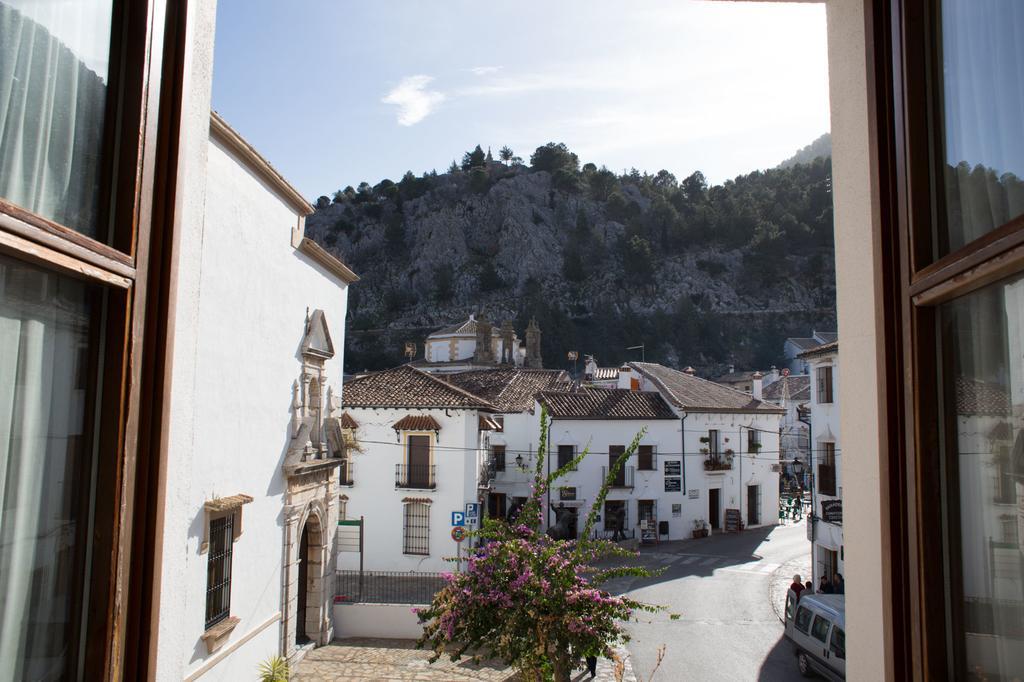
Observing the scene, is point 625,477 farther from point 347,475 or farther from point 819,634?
point 819,634

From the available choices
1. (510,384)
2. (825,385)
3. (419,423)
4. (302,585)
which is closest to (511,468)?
(510,384)

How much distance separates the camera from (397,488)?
17.8 m

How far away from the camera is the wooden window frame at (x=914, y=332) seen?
1.27m

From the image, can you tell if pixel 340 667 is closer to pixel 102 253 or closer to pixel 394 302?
pixel 102 253

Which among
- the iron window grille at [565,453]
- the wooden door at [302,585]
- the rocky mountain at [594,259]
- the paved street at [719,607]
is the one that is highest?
the rocky mountain at [594,259]

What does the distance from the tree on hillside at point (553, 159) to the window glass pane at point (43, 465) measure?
76.8 meters

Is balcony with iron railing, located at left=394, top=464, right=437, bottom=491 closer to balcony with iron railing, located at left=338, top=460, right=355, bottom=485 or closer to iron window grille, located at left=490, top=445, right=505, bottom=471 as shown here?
balcony with iron railing, located at left=338, top=460, right=355, bottom=485

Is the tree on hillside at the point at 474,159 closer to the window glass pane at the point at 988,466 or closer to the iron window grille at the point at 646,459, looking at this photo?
the iron window grille at the point at 646,459

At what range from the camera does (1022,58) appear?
1198 mm

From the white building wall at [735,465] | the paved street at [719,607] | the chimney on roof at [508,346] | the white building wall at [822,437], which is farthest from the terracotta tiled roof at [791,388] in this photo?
the white building wall at [822,437]

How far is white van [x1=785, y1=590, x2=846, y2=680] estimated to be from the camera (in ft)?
32.7

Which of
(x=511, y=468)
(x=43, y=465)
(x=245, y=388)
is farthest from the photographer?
(x=511, y=468)

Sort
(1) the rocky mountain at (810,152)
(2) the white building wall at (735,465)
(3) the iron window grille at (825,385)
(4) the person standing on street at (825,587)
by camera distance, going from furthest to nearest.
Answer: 1. (1) the rocky mountain at (810,152)
2. (2) the white building wall at (735,465)
3. (3) the iron window grille at (825,385)
4. (4) the person standing on street at (825,587)

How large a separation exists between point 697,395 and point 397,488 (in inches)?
492
